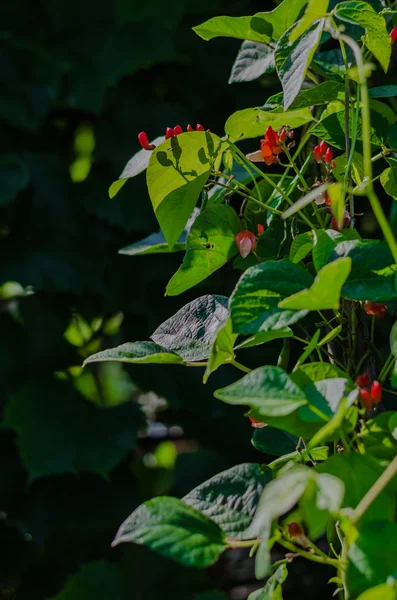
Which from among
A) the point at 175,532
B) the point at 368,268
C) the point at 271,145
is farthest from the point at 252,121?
the point at 175,532

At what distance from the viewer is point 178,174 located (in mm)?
420

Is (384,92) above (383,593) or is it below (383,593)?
above

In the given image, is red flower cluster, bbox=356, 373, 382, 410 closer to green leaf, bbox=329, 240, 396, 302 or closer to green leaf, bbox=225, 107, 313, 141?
green leaf, bbox=329, 240, 396, 302

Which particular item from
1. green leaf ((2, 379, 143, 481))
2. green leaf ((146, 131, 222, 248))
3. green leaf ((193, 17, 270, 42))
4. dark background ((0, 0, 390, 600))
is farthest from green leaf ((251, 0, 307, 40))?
green leaf ((2, 379, 143, 481))

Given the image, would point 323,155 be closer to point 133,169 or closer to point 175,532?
point 133,169

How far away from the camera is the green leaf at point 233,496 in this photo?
0.35m

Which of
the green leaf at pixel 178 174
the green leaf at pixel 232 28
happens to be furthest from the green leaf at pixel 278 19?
Answer: the green leaf at pixel 178 174

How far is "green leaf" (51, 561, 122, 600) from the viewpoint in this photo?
4.01 feet

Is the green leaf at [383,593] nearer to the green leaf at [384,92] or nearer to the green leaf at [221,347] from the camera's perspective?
the green leaf at [221,347]

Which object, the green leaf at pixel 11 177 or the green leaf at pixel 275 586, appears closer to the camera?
the green leaf at pixel 275 586

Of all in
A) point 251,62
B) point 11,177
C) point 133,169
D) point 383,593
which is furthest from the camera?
point 11,177

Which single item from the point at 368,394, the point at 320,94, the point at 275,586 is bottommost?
the point at 275,586

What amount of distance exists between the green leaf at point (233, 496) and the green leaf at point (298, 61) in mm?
184

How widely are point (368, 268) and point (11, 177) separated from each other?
0.89 m
